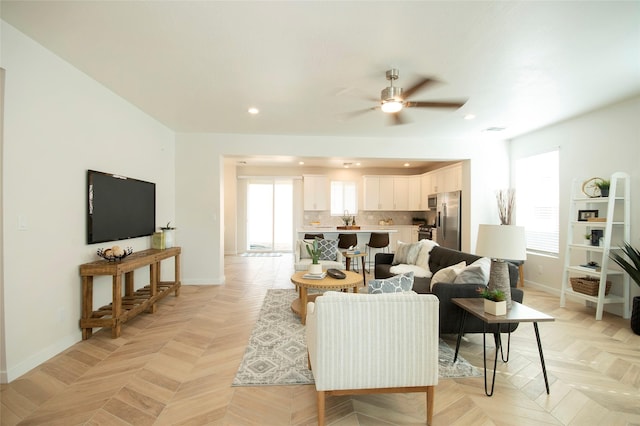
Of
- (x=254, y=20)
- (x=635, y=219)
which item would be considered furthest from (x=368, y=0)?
(x=635, y=219)

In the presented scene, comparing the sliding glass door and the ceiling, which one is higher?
the ceiling

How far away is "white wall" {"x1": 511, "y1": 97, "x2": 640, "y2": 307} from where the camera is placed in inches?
147

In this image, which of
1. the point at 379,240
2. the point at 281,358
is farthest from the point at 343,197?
the point at 281,358

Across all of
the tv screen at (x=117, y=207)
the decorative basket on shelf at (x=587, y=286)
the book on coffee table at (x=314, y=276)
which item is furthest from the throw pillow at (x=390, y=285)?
the decorative basket on shelf at (x=587, y=286)

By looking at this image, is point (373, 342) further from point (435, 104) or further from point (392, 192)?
point (392, 192)

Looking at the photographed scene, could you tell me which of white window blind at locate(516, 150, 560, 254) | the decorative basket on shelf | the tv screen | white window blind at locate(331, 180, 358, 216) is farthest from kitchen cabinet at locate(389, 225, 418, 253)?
the tv screen

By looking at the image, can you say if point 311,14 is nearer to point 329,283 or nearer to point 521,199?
point 329,283

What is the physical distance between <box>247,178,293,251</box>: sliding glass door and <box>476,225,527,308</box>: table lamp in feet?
23.4

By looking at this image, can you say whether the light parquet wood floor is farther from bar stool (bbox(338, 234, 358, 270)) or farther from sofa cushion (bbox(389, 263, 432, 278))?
bar stool (bbox(338, 234, 358, 270))

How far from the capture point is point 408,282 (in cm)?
237

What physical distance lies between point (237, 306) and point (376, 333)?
9.48ft

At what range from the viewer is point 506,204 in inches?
223

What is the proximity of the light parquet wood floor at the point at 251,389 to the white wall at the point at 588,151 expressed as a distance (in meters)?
1.65

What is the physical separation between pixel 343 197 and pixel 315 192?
87 centimetres
